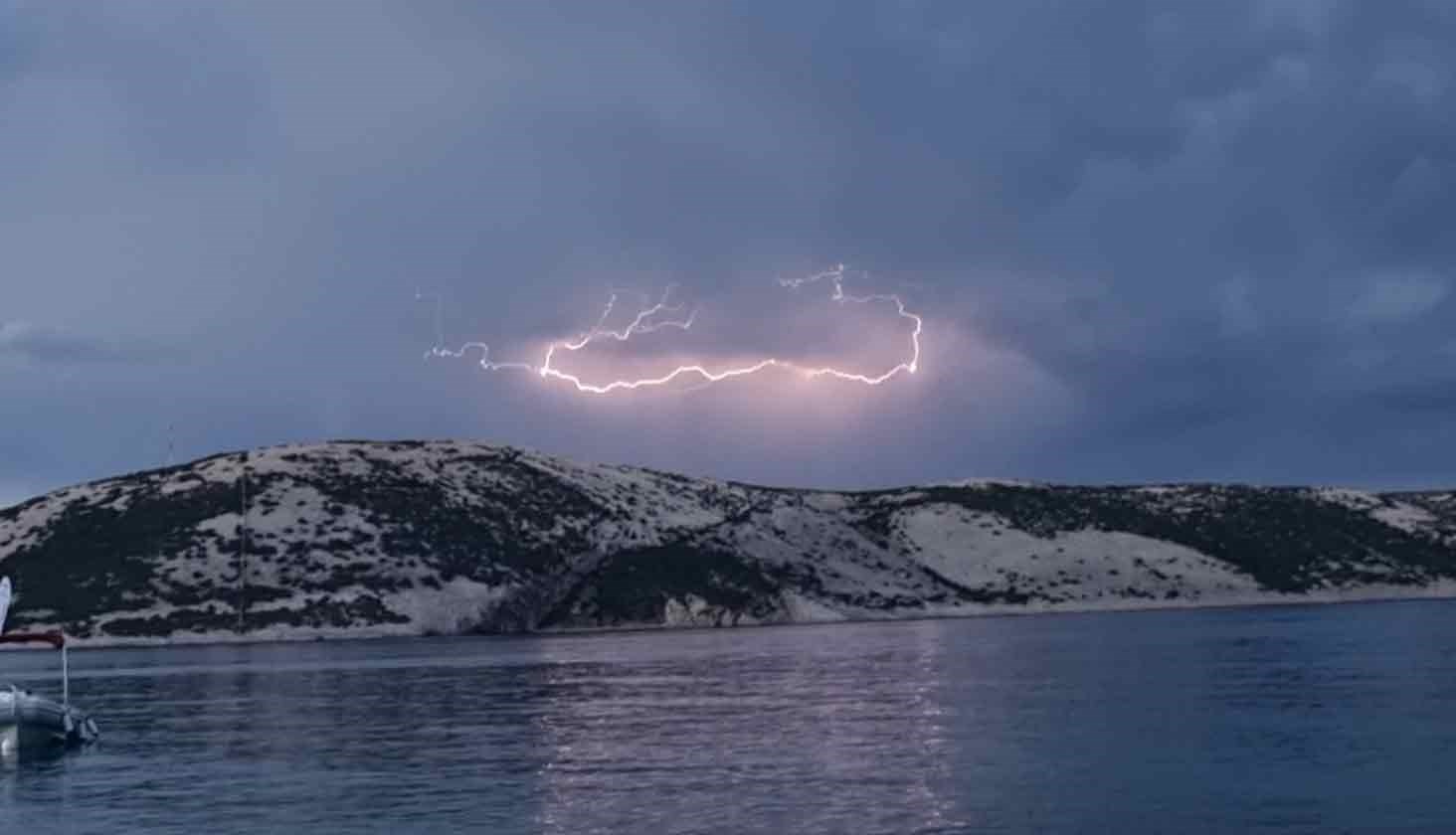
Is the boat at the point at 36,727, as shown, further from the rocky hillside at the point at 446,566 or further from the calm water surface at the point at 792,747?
the rocky hillside at the point at 446,566

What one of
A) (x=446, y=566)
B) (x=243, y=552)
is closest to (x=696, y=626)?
(x=446, y=566)

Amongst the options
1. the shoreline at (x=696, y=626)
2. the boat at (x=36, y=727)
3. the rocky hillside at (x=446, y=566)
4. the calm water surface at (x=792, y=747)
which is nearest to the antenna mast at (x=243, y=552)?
the rocky hillside at (x=446, y=566)

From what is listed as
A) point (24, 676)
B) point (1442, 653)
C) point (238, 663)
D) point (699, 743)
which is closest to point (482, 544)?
point (238, 663)

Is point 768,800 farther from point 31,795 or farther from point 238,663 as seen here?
point 238,663

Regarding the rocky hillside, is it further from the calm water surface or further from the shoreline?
the calm water surface

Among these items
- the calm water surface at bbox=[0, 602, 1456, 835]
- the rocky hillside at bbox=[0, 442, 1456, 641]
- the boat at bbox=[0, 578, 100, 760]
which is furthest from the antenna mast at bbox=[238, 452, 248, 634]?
the boat at bbox=[0, 578, 100, 760]

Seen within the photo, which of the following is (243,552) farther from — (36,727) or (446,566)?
(36,727)
